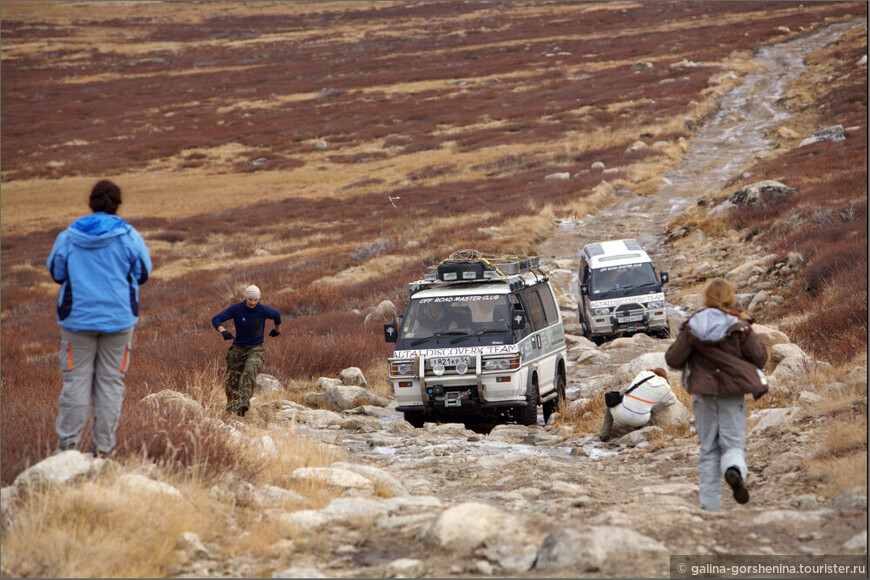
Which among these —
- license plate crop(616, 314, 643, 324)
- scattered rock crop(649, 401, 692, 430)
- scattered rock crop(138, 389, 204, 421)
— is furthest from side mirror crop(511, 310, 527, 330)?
license plate crop(616, 314, 643, 324)

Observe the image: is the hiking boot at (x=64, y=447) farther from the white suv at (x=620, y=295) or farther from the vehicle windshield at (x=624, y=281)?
the vehicle windshield at (x=624, y=281)

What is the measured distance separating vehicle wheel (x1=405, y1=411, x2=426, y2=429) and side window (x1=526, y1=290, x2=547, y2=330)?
7.23 feet

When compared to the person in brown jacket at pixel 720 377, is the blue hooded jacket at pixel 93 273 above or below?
above

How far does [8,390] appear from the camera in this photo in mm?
12938

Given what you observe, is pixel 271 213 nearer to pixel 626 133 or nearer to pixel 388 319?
pixel 626 133

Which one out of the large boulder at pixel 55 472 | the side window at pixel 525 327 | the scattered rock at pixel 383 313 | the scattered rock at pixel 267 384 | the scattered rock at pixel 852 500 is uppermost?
the large boulder at pixel 55 472

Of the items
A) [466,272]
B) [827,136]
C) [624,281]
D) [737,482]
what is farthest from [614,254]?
[827,136]

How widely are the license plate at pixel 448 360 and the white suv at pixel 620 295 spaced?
8426mm

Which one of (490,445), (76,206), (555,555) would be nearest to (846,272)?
(490,445)

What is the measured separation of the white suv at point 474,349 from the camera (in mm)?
11586

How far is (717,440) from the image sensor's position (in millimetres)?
6773

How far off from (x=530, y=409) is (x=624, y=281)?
28.0ft

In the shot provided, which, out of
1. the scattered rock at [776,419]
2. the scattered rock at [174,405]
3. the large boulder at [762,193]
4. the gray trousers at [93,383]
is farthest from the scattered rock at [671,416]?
the large boulder at [762,193]

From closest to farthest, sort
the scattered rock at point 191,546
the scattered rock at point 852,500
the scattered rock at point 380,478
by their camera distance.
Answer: the scattered rock at point 191,546
the scattered rock at point 852,500
the scattered rock at point 380,478
